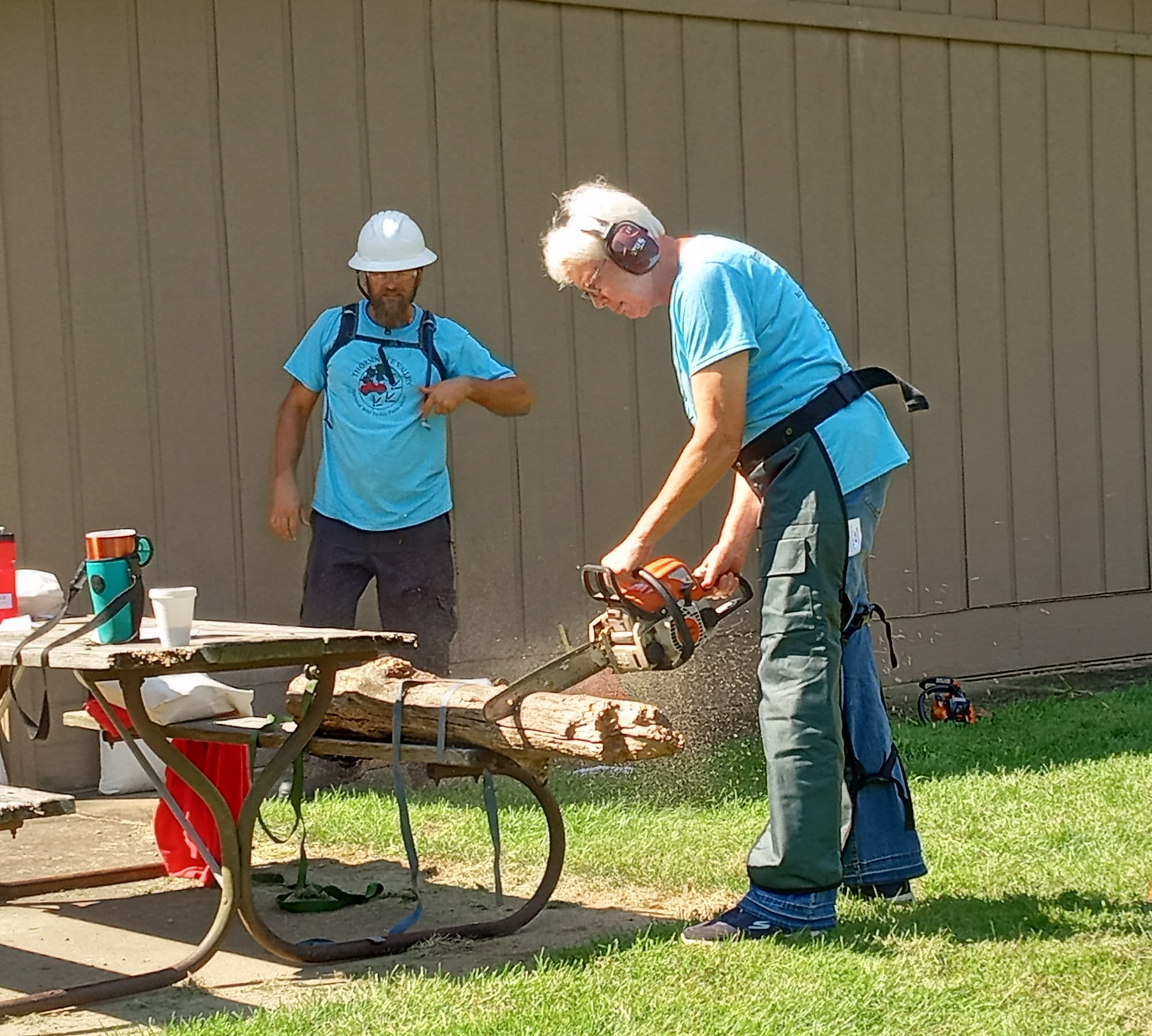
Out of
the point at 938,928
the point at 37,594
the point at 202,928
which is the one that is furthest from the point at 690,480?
the point at 37,594

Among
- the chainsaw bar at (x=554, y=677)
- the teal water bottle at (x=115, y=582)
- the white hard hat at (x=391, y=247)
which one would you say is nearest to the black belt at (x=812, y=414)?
the chainsaw bar at (x=554, y=677)

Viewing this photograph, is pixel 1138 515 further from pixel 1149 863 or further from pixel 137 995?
pixel 137 995

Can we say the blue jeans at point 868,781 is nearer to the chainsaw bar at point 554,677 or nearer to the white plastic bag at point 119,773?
the chainsaw bar at point 554,677

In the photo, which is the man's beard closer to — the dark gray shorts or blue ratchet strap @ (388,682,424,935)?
the dark gray shorts

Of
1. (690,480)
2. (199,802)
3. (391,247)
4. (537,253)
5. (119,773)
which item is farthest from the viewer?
(537,253)

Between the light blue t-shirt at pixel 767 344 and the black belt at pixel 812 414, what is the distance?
2cm

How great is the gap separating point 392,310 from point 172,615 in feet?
8.13

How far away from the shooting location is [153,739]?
4184 mm

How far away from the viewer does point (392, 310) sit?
6402 mm

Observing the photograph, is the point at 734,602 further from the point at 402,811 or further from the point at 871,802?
the point at 402,811

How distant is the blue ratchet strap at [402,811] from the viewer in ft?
14.9

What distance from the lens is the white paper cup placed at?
162 inches

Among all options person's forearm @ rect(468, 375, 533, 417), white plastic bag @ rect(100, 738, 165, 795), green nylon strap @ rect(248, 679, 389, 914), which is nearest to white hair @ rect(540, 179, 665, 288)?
green nylon strap @ rect(248, 679, 389, 914)

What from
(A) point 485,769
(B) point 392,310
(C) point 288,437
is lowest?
(A) point 485,769
